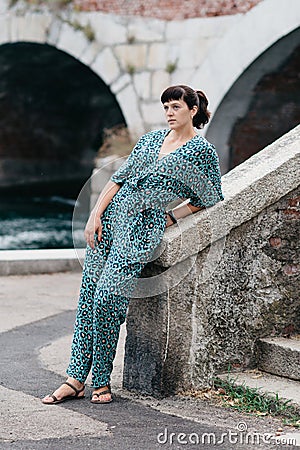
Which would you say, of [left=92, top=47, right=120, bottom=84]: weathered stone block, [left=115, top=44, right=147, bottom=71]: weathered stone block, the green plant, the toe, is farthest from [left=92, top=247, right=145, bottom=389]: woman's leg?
[left=92, top=47, right=120, bottom=84]: weathered stone block

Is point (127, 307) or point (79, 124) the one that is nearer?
point (127, 307)

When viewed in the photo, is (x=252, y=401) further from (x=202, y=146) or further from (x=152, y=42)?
(x=152, y=42)

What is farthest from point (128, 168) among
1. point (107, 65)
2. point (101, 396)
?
point (107, 65)

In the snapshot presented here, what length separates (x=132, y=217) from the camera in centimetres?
433

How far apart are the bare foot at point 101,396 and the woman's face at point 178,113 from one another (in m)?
1.31

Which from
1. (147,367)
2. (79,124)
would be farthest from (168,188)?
(79,124)

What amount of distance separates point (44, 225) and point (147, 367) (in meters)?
10.5

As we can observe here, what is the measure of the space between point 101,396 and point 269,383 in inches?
32.8

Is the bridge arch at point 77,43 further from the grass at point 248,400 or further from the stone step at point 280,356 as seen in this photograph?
the grass at point 248,400

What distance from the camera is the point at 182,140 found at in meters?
4.39

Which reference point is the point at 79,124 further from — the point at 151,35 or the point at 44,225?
the point at 151,35

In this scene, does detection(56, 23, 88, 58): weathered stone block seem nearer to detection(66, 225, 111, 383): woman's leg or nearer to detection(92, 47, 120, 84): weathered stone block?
detection(92, 47, 120, 84): weathered stone block

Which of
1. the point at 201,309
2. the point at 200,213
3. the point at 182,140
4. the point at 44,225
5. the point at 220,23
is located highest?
the point at 220,23

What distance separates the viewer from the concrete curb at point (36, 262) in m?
7.87
